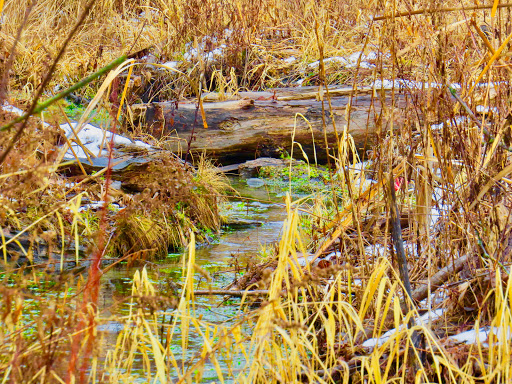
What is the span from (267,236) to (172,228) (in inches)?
29.4

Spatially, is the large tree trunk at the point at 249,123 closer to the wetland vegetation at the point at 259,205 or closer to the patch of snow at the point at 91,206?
the wetland vegetation at the point at 259,205

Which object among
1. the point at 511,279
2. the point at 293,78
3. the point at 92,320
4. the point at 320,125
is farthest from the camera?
the point at 293,78

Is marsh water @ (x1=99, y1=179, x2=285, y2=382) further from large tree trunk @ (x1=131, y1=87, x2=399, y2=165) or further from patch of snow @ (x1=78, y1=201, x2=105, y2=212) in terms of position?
large tree trunk @ (x1=131, y1=87, x2=399, y2=165)

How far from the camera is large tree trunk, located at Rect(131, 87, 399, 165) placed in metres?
6.97

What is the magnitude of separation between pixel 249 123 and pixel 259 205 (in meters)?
1.46

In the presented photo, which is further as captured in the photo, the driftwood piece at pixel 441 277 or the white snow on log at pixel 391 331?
the driftwood piece at pixel 441 277

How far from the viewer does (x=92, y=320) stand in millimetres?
1668

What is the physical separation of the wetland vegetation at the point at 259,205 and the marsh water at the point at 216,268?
0.09 feet

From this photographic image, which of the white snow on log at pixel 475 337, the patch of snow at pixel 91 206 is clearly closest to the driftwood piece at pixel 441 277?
the white snow on log at pixel 475 337

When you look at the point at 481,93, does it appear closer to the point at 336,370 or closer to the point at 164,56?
the point at 336,370

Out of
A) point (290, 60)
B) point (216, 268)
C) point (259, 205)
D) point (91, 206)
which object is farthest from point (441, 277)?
point (290, 60)

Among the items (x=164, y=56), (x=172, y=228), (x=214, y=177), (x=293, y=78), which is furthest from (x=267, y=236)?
(x=164, y=56)

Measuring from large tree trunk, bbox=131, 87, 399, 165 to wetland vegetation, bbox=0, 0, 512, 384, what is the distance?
3 cm

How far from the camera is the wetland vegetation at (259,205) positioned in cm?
191
